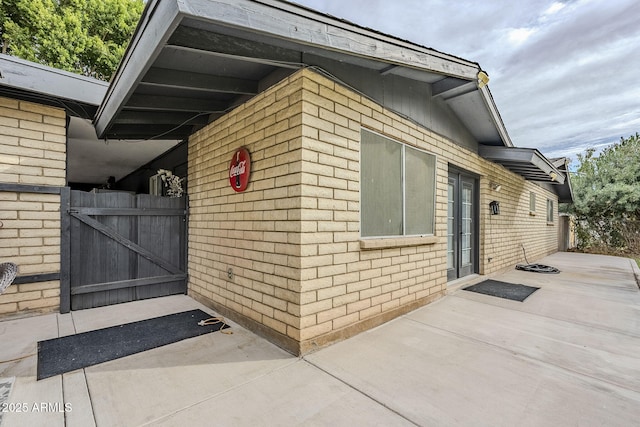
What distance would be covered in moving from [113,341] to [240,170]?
219cm

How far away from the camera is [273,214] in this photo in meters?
2.86

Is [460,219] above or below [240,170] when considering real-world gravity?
below

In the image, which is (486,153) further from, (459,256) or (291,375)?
(291,375)

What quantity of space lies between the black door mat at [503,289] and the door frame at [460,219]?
38 centimetres

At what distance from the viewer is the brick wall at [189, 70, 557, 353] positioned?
103 inches

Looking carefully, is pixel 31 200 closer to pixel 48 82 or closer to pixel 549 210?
pixel 48 82

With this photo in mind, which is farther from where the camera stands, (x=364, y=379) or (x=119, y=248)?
(x=119, y=248)

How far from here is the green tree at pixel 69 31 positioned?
37.8 ft

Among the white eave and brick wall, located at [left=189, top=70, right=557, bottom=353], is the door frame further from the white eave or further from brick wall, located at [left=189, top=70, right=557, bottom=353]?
the white eave

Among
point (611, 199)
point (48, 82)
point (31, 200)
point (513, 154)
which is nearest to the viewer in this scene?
point (48, 82)

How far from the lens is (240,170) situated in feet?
11.0

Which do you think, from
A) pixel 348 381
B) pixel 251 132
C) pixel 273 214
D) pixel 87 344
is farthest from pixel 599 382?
pixel 87 344

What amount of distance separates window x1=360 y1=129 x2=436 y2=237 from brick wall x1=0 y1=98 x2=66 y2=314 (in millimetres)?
3950

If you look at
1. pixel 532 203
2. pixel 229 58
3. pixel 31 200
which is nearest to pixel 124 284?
pixel 31 200
